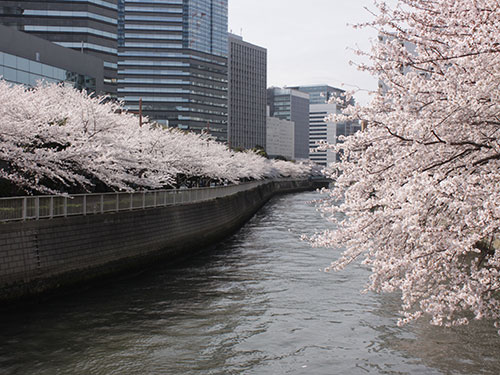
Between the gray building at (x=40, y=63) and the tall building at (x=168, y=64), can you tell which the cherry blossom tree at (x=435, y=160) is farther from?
the tall building at (x=168, y=64)

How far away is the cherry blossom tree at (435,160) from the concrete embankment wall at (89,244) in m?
13.0

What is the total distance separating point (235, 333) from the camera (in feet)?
55.0

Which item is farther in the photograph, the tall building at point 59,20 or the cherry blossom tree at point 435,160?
the tall building at point 59,20

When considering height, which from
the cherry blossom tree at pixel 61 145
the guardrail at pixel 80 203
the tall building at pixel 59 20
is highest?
the tall building at pixel 59 20

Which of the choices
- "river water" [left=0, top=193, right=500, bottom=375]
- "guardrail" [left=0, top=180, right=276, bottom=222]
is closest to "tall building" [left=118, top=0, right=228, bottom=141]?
"guardrail" [left=0, top=180, right=276, bottom=222]

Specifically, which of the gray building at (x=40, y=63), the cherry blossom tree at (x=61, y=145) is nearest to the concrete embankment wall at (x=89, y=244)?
the cherry blossom tree at (x=61, y=145)

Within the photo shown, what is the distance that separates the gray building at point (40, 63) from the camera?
5144cm

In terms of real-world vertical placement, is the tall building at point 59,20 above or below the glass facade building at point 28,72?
above

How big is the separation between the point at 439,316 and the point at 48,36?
363 ft

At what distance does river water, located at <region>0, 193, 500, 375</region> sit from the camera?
14.0 metres

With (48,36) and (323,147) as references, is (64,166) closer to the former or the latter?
(323,147)

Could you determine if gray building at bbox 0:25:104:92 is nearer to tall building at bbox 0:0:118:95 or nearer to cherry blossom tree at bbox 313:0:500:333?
tall building at bbox 0:0:118:95

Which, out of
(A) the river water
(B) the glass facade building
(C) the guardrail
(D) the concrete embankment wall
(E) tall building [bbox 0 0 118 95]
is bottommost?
(A) the river water

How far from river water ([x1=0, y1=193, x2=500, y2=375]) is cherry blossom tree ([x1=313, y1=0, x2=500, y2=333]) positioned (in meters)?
3.29
